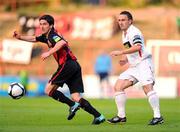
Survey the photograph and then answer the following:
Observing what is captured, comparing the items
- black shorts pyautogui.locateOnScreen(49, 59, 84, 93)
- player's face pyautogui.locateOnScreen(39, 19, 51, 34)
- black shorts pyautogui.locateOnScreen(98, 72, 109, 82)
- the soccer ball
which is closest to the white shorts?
black shorts pyautogui.locateOnScreen(49, 59, 84, 93)

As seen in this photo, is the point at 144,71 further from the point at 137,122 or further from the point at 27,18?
the point at 27,18

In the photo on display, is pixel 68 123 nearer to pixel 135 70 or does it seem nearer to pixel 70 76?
pixel 70 76

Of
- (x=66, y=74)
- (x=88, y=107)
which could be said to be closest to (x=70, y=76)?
(x=66, y=74)

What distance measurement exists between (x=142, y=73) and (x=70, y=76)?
139 centimetres

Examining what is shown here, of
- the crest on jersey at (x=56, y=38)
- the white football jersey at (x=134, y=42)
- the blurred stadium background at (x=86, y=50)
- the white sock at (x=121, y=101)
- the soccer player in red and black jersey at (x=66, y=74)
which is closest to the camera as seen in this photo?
the crest on jersey at (x=56, y=38)

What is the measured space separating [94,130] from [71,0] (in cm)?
→ 3562

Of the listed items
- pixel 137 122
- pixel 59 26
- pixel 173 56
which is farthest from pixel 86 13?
pixel 137 122

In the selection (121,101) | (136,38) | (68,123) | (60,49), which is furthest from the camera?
(68,123)

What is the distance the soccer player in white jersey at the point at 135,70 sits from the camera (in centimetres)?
1246

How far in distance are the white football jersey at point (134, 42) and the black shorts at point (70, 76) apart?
1.07 meters

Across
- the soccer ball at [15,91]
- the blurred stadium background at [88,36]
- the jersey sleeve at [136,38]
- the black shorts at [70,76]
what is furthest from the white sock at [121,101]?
the blurred stadium background at [88,36]

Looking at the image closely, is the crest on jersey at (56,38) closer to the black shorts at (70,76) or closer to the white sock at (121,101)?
the black shorts at (70,76)

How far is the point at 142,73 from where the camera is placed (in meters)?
12.6

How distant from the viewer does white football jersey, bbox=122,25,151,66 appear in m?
12.4
